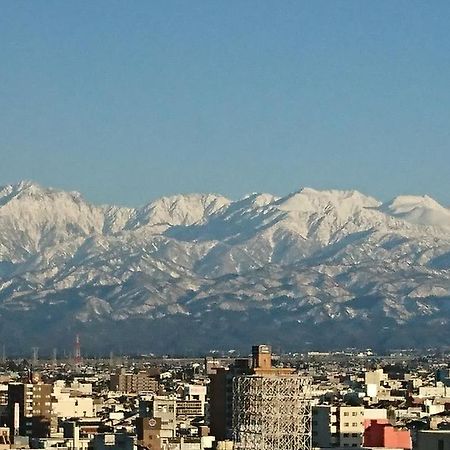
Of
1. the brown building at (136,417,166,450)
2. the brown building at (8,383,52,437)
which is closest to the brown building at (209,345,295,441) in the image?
the brown building at (136,417,166,450)

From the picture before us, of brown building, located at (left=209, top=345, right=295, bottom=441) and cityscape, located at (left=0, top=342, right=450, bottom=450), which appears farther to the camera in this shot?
brown building, located at (left=209, top=345, right=295, bottom=441)

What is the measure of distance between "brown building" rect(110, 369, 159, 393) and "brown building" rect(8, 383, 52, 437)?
1393 inches

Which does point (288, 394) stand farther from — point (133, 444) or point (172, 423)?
point (172, 423)

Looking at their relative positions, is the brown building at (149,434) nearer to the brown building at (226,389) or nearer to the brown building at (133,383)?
the brown building at (226,389)

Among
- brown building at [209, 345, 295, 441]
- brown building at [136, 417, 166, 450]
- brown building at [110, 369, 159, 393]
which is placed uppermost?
brown building at [110, 369, 159, 393]

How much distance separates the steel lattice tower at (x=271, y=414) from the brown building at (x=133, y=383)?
88289 millimetres

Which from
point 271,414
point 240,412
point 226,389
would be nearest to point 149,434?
point 226,389

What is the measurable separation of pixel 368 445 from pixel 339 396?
43113mm

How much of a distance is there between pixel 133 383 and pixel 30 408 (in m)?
49.2

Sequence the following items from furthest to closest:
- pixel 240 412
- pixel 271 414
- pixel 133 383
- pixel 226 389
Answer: pixel 133 383 < pixel 226 389 < pixel 240 412 < pixel 271 414

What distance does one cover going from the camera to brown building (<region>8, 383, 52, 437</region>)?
306ft

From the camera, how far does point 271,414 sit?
54.9m

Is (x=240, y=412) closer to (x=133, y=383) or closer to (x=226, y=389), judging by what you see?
(x=226, y=389)

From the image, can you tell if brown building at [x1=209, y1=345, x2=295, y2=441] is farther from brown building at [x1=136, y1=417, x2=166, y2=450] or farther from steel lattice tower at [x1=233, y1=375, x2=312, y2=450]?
steel lattice tower at [x1=233, y1=375, x2=312, y2=450]
